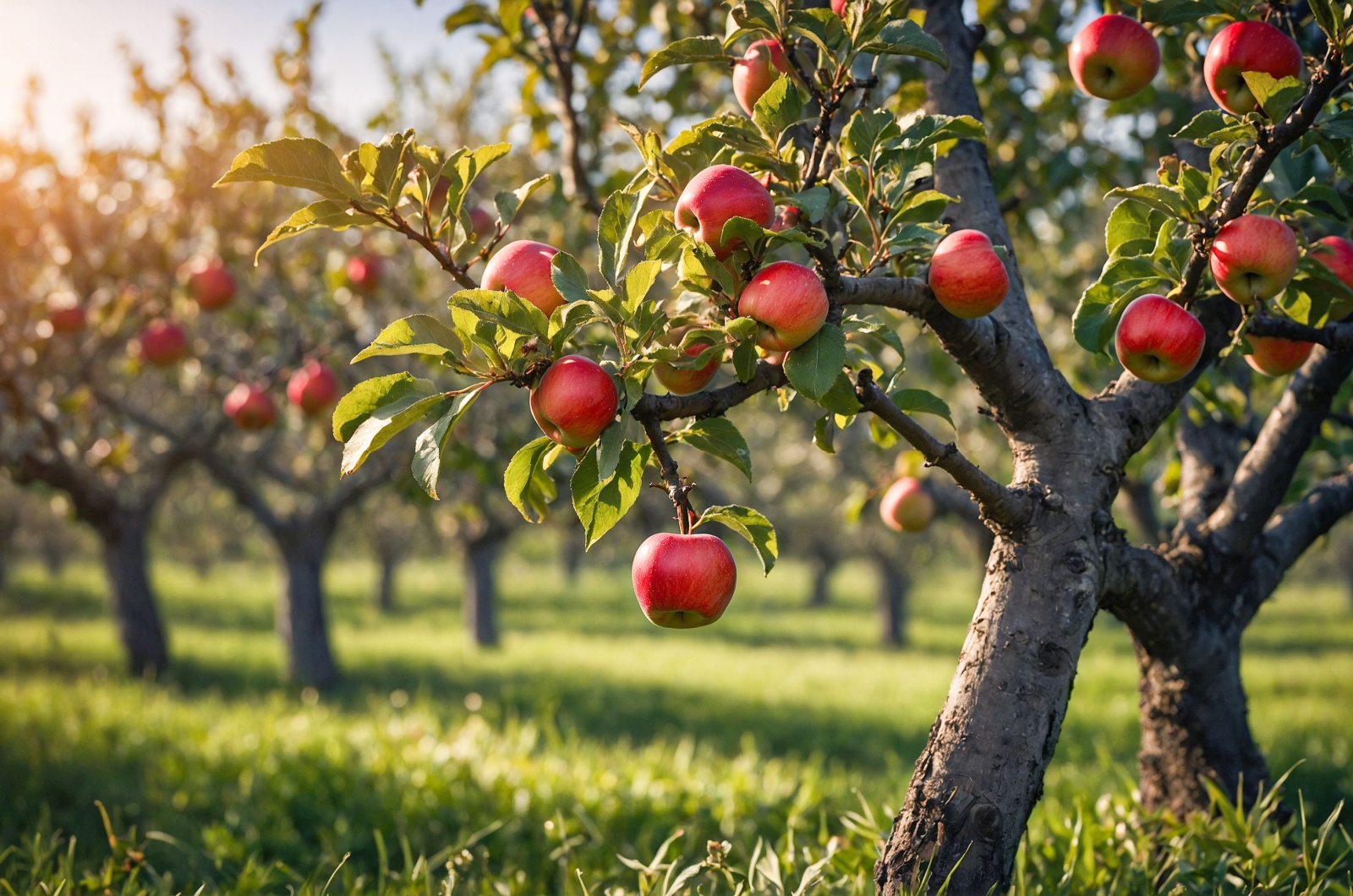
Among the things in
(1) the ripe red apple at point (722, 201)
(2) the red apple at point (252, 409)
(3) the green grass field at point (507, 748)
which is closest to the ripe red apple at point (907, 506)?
(3) the green grass field at point (507, 748)

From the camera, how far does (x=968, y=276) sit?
73.7 inches

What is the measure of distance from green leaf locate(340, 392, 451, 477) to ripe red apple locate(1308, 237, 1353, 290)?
213 centimetres

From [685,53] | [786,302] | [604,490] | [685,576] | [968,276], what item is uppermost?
[685,53]

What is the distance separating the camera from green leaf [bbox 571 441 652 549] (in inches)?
66.5

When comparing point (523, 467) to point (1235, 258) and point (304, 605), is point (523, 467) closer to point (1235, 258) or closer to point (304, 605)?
point (1235, 258)

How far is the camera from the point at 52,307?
18.7 ft

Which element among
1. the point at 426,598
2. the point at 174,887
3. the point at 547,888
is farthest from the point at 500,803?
the point at 426,598

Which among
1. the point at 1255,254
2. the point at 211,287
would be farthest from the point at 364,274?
the point at 1255,254

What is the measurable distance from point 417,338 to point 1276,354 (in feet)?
7.55

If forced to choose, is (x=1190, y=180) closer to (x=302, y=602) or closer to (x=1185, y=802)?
(x=1185, y=802)

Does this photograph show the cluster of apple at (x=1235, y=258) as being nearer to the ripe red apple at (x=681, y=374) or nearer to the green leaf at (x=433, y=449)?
the ripe red apple at (x=681, y=374)

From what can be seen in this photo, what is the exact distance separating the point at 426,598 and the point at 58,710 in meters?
17.6

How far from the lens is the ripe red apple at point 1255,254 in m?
1.87

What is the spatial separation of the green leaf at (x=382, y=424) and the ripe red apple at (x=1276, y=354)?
87.1 inches
